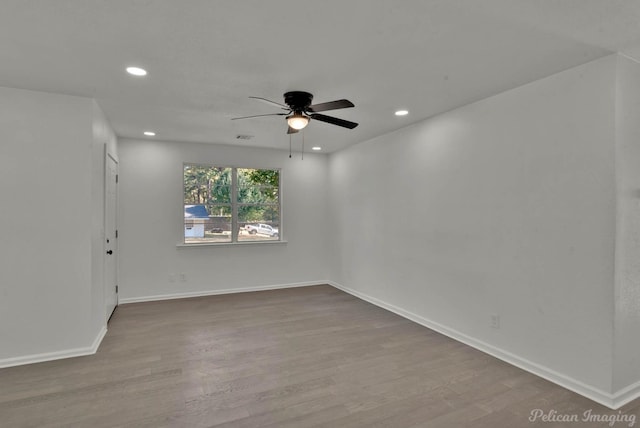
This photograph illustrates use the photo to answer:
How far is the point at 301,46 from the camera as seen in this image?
7.47 feet

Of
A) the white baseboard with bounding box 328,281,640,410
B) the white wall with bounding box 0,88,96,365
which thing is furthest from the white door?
the white baseboard with bounding box 328,281,640,410

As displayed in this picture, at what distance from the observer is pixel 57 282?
10.4 feet

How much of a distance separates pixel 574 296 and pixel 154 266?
17.2 feet

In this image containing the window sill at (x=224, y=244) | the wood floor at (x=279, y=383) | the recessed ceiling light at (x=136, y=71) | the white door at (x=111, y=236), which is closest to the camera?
the wood floor at (x=279, y=383)

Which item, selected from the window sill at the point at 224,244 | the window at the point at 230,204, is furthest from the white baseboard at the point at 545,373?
the window at the point at 230,204

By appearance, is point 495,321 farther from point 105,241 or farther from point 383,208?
point 105,241

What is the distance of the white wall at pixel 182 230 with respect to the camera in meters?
5.11

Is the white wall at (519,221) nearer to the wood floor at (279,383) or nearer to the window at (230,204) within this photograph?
the wood floor at (279,383)

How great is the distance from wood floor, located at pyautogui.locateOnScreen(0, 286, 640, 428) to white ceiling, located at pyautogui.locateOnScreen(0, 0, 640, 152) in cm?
249

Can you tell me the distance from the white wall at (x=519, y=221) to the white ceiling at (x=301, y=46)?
0.32m

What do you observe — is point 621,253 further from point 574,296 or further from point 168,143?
point 168,143

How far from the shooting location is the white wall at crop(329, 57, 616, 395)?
8.17 feet

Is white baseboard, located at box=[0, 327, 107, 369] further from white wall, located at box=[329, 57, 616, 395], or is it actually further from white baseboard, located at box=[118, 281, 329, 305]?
white wall, located at box=[329, 57, 616, 395]

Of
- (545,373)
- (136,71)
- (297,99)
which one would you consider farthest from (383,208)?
(136,71)
